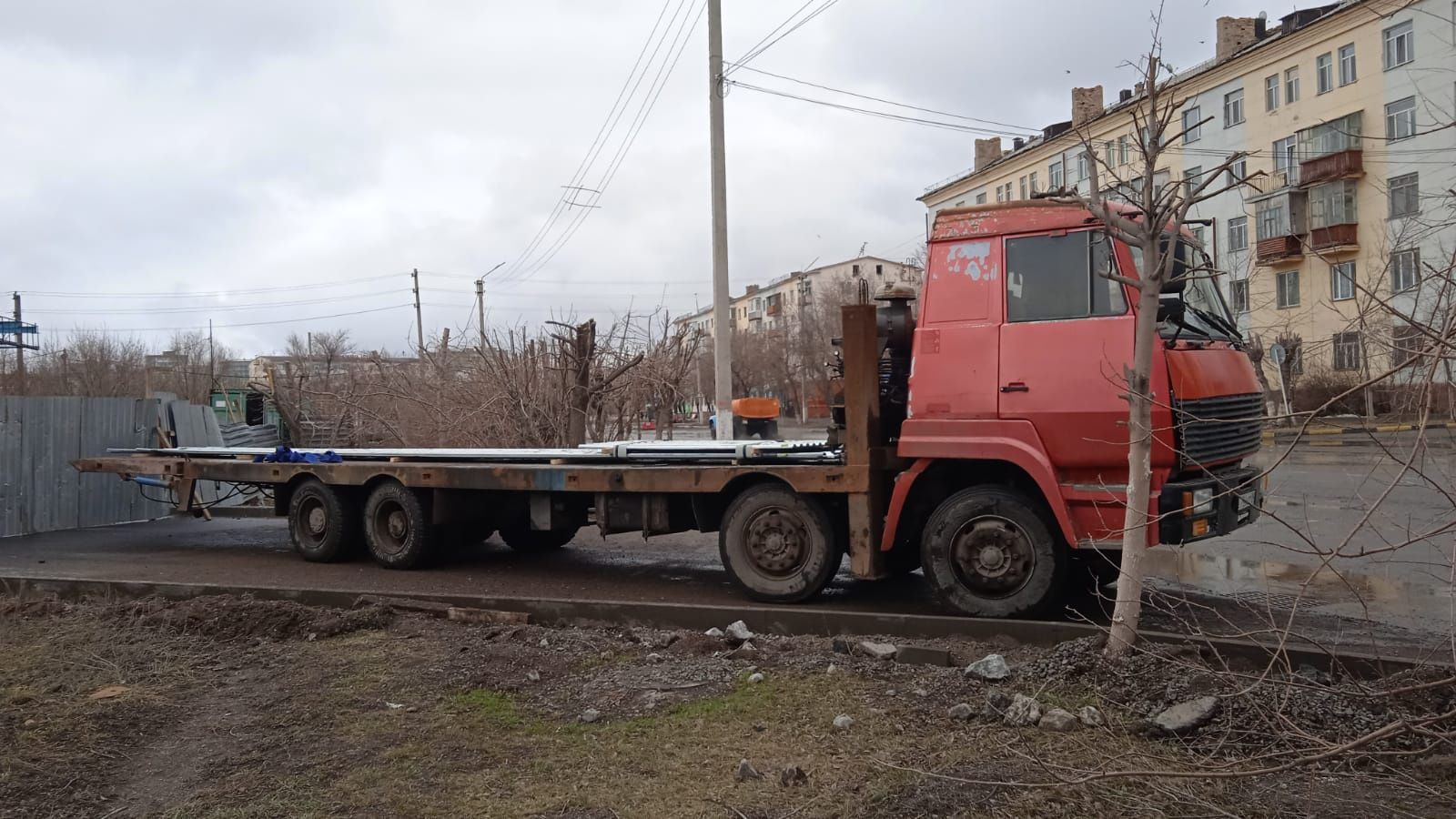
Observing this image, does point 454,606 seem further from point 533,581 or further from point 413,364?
point 413,364

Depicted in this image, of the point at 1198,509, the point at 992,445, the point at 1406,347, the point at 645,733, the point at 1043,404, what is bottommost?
the point at 645,733

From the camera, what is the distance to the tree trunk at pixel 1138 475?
4.65 m

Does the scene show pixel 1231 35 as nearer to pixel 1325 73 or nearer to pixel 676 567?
pixel 1325 73

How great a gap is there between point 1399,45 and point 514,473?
36.9 meters

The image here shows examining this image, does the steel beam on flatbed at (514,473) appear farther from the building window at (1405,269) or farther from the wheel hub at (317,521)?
the building window at (1405,269)

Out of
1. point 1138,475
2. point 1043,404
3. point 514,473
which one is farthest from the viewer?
point 514,473

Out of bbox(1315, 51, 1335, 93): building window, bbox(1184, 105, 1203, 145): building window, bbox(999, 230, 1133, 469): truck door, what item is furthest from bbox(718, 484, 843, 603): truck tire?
bbox(1315, 51, 1335, 93): building window

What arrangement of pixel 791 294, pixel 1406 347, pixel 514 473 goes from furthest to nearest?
pixel 791 294 < pixel 514 473 < pixel 1406 347

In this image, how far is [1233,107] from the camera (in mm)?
39875

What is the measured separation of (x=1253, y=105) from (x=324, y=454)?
1576 inches

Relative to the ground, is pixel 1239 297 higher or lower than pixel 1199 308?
higher

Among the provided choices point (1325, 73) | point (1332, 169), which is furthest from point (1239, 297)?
Answer: point (1325, 73)

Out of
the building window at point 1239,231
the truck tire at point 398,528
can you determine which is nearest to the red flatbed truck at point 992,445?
the truck tire at point 398,528

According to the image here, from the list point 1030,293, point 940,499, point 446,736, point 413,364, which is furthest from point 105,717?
point 413,364
